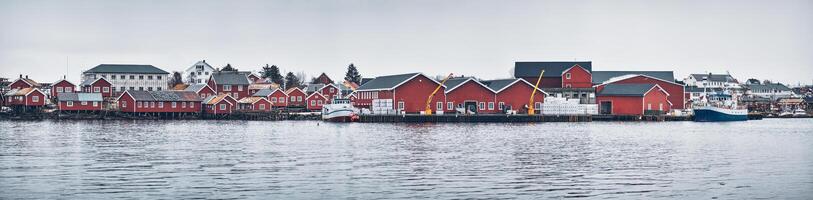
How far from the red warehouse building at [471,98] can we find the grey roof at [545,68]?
13.0 meters

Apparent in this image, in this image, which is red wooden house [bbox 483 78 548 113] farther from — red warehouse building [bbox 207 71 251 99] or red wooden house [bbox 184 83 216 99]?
red warehouse building [bbox 207 71 251 99]

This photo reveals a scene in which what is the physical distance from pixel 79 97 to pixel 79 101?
1.90ft

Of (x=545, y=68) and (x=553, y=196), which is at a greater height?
(x=545, y=68)

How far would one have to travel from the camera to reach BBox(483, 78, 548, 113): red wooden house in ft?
262

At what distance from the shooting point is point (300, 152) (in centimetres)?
3550

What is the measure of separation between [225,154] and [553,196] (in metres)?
15.4

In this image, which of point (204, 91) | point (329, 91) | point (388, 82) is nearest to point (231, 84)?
point (204, 91)

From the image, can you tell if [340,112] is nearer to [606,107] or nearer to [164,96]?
[164,96]

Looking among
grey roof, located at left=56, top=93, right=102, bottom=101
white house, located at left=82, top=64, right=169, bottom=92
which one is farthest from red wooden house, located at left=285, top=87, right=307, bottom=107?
white house, located at left=82, top=64, right=169, bottom=92

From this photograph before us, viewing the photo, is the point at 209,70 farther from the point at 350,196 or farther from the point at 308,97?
the point at 350,196

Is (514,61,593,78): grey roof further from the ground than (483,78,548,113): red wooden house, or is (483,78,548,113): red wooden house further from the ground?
(514,61,593,78): grey roof

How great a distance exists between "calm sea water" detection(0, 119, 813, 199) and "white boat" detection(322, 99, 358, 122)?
29.6m

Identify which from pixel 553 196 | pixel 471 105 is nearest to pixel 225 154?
pixel 553 196

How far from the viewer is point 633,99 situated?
82.1 meters
